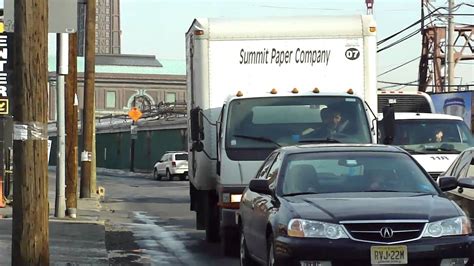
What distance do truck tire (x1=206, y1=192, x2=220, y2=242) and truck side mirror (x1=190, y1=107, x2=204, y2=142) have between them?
1.12 m

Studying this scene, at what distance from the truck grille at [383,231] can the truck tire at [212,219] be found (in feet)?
20.0

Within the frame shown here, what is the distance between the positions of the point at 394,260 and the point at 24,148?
380 cm

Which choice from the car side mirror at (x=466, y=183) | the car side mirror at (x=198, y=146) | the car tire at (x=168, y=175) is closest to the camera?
the car side mirror at (x=466, y=183)

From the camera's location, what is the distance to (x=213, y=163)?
1409 cm

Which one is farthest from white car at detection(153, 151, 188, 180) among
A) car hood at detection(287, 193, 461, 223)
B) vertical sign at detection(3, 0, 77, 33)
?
car hood at detection(287, 193, 461, 223)

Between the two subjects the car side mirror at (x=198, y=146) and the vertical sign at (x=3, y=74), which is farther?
the vertical sign at (x=3, y=74)

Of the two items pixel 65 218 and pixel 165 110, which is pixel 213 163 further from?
pixel 165 110

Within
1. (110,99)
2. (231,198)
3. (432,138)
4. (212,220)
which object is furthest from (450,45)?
(110,99)

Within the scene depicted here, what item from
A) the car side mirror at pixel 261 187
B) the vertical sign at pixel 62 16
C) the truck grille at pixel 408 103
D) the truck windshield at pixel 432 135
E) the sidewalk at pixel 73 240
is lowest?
the sidewalk at pixel 73 240

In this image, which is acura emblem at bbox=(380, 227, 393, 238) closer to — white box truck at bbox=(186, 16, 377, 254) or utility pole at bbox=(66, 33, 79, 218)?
white box truck at bbox=(186, 16, 377, 254)

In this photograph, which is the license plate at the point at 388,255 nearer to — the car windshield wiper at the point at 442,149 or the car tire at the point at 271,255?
the car tire at the point at 271,255

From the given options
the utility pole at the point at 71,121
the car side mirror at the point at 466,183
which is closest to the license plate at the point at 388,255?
the car side mirror at the point at 466,183

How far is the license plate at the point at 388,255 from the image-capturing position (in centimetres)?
834

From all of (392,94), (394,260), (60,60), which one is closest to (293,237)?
(394,260)
